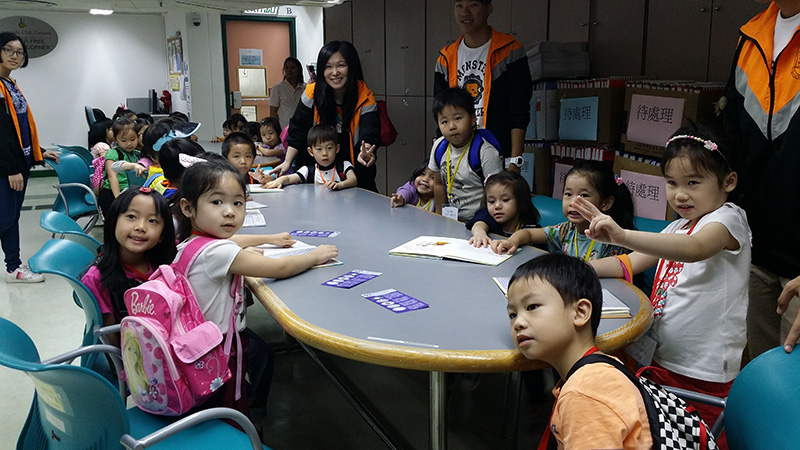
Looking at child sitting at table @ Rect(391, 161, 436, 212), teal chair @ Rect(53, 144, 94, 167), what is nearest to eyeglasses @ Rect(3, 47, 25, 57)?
teal chair @ Rect(53, 144, 94, 167)

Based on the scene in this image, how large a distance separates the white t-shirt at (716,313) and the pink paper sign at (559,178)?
108 inches

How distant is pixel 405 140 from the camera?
6547mm

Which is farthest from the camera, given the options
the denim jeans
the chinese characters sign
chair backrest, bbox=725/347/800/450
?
the denim jeans

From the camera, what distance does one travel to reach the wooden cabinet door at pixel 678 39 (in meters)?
3.54

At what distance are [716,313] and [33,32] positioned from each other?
1197cm

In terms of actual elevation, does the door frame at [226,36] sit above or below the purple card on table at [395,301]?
above

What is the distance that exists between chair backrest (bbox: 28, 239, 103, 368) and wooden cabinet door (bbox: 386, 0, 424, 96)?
4.58 meters

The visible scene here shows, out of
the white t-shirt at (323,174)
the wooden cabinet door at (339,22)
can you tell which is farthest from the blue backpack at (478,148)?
the wooden cabinet door at (339,22)

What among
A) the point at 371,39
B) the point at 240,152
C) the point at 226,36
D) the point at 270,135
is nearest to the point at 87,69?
the point at 226,36

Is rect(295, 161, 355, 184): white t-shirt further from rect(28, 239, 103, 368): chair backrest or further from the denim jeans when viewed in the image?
the denim jeans

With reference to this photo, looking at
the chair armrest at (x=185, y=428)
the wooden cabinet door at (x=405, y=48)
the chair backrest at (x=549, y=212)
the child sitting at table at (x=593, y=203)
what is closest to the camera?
the chair armrest at (x=185, y=428)

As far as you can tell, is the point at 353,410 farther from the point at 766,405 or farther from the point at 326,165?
the point at 766,405

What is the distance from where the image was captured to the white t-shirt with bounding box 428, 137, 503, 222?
2799 millimetres

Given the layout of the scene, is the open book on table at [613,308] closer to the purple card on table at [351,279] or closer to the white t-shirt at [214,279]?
the purple card on table at [351,279]
